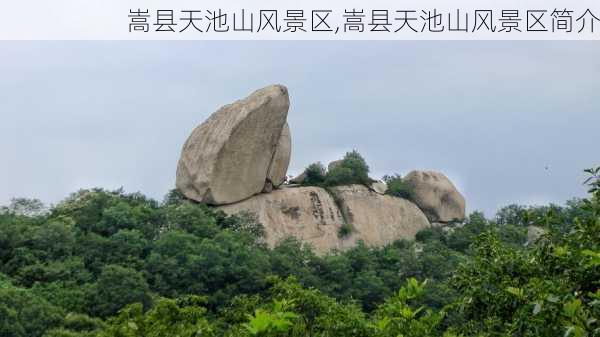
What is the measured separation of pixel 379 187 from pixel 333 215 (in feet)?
8.18

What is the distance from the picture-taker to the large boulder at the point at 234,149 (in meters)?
23.4

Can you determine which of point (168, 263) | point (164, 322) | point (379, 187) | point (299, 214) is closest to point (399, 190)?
point (379, 187)

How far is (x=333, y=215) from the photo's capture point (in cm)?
2534

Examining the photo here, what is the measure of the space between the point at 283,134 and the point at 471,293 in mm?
19054

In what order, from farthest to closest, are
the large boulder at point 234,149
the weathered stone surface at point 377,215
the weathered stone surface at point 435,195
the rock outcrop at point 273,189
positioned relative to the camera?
the weathered stone surface at point 435,195 → the weathered stone surface at point 377,215 → the rock outcrop at point 273,189 → the large boulder at point 234,149

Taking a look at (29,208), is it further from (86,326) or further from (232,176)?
(86,326)

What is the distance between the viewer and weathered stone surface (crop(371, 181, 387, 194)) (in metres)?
27.0

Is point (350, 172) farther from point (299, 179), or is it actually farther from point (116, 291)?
point (116, 291)

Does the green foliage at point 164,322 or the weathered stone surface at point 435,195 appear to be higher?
the green foliage at point 164,322

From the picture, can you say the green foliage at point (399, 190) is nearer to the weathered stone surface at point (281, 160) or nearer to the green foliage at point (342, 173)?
the green foliage at point (342, 173)

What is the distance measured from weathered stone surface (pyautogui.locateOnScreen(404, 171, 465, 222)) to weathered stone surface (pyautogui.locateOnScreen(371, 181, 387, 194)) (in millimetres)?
793

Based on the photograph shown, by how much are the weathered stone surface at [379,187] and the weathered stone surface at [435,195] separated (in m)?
0.79

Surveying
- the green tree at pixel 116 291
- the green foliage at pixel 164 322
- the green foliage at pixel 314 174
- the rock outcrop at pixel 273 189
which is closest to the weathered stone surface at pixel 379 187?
the rock outcrop at pixel 273 189

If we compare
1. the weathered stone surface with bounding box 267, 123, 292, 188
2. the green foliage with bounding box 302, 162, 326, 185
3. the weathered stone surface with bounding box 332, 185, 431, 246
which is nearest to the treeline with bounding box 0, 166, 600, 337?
the weathered stone surface with bounding box 332, 185, 431, 246
